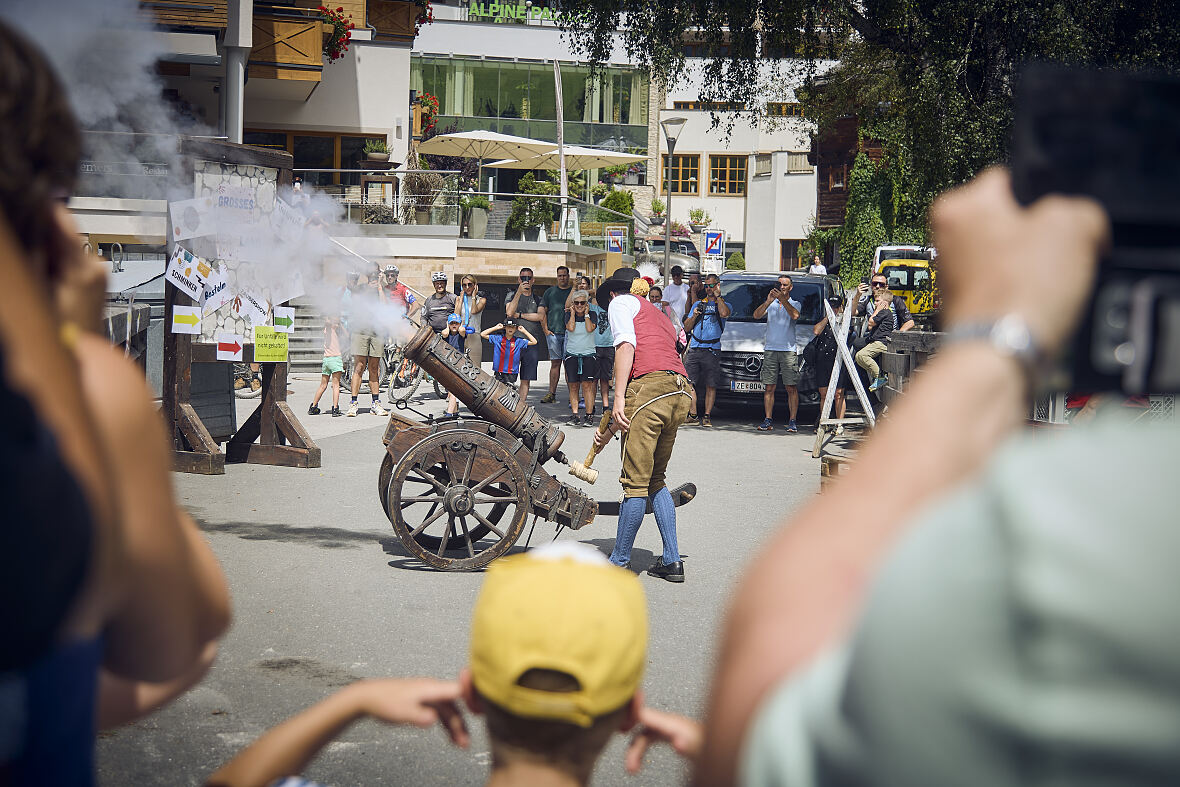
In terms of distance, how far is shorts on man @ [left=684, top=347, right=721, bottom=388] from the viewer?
48.3 ft

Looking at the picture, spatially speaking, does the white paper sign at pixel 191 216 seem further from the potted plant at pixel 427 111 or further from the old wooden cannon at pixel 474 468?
the potted plant at pixel 427 111

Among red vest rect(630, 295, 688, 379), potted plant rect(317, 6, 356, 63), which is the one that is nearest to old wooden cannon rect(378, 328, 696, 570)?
red vest rect(630, 295, 688, 379)

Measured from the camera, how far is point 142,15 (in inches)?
763

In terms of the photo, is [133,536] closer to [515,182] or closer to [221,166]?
[221,166]

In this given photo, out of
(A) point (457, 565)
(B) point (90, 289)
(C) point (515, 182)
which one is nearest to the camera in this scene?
(B) point (90, 289)

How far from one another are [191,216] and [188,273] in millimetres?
498

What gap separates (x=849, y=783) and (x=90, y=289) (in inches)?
33.0

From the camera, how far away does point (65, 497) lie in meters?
0.81

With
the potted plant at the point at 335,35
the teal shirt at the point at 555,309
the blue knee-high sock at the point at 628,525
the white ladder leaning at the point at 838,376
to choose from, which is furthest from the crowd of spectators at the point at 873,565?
the potted plant at the point at 335,35

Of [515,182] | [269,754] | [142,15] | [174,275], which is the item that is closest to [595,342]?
[174,275]

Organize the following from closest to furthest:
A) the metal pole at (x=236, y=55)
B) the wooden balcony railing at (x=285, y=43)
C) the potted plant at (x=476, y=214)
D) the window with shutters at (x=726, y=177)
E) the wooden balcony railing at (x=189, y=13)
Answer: the wooden balcony railing at (x=189, y=13) < the metal pole at (x=236, y=55) < the wooden balcony railing at (x=285, y=43) < the potted plant at (x=476, y=214) < the window with shutters at (x=726, y=177)

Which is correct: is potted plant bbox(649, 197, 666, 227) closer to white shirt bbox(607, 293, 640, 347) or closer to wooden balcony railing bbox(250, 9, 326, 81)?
wooden balcony railing bbox(250, 9, 326, 81)

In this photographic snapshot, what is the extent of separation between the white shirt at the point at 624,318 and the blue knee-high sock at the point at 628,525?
977 mm

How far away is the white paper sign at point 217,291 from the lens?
30.8ft
